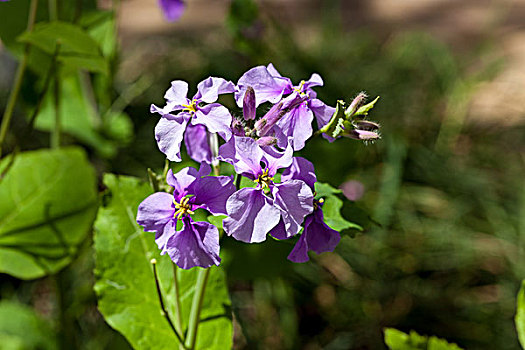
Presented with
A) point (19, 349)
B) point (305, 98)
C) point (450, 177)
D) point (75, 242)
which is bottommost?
point (450, 177)

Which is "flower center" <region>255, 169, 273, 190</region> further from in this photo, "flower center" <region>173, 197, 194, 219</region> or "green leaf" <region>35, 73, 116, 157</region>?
"green leaf" <region>35, 73, 116, 157</region>

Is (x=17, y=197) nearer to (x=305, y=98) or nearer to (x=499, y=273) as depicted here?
(x=305, y=98)

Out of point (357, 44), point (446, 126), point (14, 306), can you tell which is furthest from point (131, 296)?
point (357, 44)

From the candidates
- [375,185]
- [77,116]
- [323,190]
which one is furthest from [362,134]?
[375,185]

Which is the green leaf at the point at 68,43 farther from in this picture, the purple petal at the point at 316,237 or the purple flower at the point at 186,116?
the purple petal at the point at 316,237

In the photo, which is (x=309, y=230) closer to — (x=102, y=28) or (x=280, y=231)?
(x=280, y=231)

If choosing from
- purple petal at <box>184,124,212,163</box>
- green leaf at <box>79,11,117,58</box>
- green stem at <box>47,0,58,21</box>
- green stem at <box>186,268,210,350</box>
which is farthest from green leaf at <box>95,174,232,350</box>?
green leaf at <box>79,11,117,58</box>
